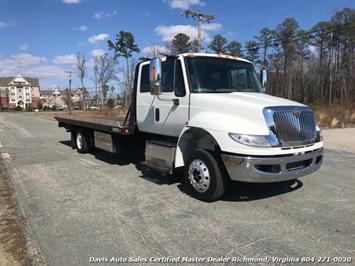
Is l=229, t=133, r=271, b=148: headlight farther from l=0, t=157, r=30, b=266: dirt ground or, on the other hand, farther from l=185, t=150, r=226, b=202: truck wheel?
l=0, t=157, r=30, b=266: dirt ground

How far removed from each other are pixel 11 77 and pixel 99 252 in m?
144

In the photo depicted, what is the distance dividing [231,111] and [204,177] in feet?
3.68

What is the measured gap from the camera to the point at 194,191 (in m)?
5.26

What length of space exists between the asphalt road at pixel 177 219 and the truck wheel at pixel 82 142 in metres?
2.46

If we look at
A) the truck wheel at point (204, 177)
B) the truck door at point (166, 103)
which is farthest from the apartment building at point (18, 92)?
the truck wheel at point (204, 177)

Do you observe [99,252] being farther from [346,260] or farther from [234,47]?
[234,47]

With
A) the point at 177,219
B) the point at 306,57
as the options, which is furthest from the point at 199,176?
the point at 306,57

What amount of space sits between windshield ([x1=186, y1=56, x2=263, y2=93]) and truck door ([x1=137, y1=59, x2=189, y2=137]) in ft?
0.77

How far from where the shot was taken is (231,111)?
4.89 m

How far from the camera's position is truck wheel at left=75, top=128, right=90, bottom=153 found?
978 centimetres

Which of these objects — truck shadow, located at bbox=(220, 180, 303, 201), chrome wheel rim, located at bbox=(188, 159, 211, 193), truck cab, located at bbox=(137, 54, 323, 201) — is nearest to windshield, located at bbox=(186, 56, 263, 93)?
truck cab, located at bbox=(137, 54, 323, 201)

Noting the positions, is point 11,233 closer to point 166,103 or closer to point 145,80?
point 166,103

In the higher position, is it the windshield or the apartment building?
the apartment building

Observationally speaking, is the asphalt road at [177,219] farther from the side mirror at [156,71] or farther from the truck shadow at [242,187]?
the side mirror at [156,71]
